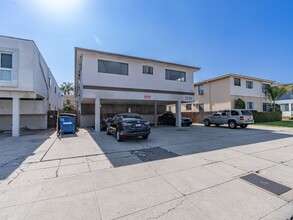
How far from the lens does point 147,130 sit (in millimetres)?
8414

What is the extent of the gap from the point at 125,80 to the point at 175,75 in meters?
5.36

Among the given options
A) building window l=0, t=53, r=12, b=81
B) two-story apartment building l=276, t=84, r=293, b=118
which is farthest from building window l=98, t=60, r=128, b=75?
two-story apartment building l=276, t=84, r=293, b=118

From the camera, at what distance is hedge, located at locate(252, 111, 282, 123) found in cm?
1983

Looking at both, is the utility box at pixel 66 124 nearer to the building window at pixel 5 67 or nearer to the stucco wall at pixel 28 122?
the building window at pixel 5 67

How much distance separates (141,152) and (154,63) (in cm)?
964

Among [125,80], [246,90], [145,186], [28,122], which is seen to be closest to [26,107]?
[28,122]

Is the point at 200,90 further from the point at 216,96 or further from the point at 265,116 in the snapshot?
the point at 265,116

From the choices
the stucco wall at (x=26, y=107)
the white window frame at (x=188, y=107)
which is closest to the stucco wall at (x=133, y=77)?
the stucco wall at (x=26, y=107)

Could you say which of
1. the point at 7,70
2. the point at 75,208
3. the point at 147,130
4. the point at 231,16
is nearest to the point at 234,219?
the point at 75,208

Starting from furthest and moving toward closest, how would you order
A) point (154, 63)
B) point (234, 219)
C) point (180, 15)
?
1. point (154, 63)
2. point (180, 15)
3. point (234, 219)

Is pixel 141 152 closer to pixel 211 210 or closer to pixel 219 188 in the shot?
pixel 219 188

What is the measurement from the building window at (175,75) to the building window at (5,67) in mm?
11982

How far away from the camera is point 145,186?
3.46 metres

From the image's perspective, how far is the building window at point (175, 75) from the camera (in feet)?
48.3
